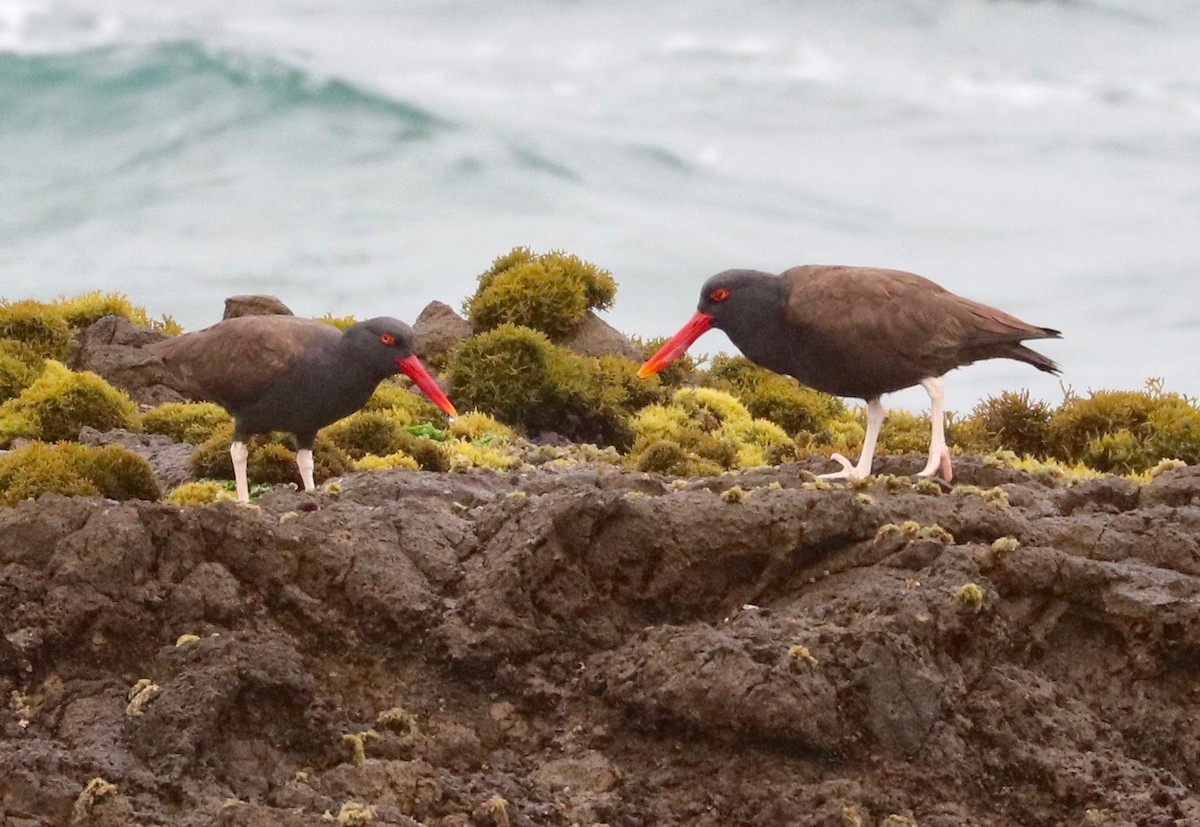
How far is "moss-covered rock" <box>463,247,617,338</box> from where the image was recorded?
82.5 ft

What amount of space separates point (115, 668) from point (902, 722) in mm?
3578

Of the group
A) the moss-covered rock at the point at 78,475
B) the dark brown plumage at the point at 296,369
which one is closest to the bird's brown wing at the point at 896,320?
the dark brown plumage at the point at 296,369

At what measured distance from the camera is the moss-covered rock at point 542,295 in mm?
25156

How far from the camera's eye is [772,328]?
10141 millimetres

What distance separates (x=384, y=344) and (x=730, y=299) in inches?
121

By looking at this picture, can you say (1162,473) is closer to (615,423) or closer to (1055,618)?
(1055,618)

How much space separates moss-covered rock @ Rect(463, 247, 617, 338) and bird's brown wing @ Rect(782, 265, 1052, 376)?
48.5ft

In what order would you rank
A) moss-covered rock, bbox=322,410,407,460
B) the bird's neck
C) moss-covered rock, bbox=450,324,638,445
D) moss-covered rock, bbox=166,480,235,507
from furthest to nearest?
1. moss-covered rock, bbox=450,324,638,445
2. moss-covered rock, bbox=322,410,407,460
3. moss-covered rock, bbox=166,480,235,507
4. the bird's neck

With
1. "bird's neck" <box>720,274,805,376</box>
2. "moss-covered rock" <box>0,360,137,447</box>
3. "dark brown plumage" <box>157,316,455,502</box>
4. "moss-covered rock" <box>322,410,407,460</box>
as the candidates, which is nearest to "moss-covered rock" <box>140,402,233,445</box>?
"moss-covered rock" <box>0,360,137,447</box>

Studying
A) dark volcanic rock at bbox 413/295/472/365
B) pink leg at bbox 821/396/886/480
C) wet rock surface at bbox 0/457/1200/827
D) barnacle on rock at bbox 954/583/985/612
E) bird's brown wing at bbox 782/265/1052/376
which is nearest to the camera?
wet rock surface at bbox 0/457/1200/827

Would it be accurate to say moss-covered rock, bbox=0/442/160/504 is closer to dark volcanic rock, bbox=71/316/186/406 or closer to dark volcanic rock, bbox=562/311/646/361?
dark volcanic rock, bbox=71/316/186/406

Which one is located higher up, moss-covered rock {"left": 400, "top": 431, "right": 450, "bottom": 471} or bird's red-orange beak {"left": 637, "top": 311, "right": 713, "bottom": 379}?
bird's red-orange beak {"left": 637, "top": 311, "right": 713, "bottom": 379}

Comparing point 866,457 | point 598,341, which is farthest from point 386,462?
point 598,341

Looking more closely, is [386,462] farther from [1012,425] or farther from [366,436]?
[1012,425]
